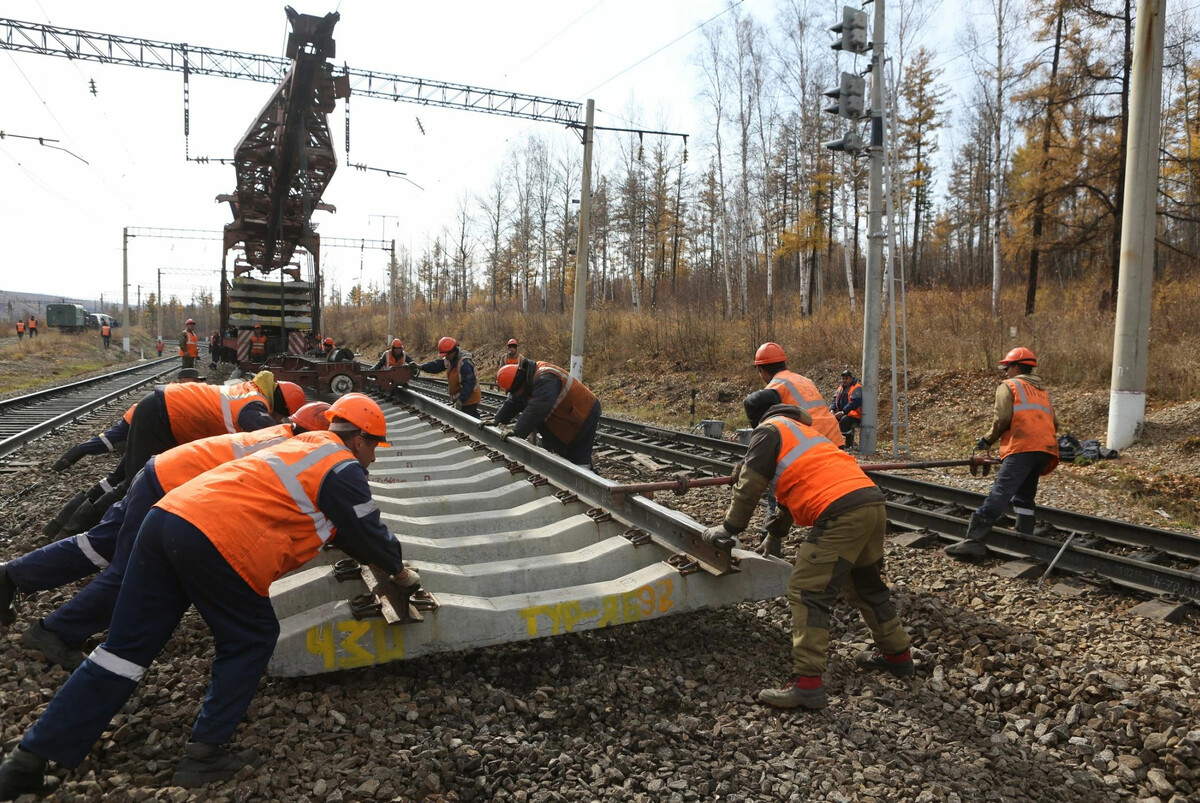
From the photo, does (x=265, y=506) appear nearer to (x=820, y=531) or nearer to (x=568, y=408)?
(x=820, y=531)

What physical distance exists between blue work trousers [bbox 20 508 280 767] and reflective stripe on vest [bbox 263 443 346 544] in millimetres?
340

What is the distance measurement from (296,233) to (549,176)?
30.8 meters

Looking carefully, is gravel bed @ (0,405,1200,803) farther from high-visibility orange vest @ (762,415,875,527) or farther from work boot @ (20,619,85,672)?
high-visibility orange vest @ (762,415,875,527)

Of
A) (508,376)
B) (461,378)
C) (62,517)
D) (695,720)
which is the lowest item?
(695,720)

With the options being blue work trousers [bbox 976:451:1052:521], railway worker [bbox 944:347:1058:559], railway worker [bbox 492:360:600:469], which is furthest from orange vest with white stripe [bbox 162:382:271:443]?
blue work trousers [bbox 976:451:1052:521]

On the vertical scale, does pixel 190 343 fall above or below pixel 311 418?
above

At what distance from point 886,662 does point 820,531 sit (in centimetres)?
80

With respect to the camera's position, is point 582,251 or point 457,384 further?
point 582,251

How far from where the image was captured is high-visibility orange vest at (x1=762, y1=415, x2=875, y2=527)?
11.9 feet

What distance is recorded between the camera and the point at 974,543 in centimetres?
546

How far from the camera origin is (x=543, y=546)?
15.5ft

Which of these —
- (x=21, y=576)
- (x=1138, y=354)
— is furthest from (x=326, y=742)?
(x=1138, y=354)

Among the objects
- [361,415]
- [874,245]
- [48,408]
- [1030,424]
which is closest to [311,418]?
[361,415]

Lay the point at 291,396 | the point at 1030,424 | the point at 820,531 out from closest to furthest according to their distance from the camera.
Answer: the point at 820,531, the point at 291,396, the point at 1030,424
